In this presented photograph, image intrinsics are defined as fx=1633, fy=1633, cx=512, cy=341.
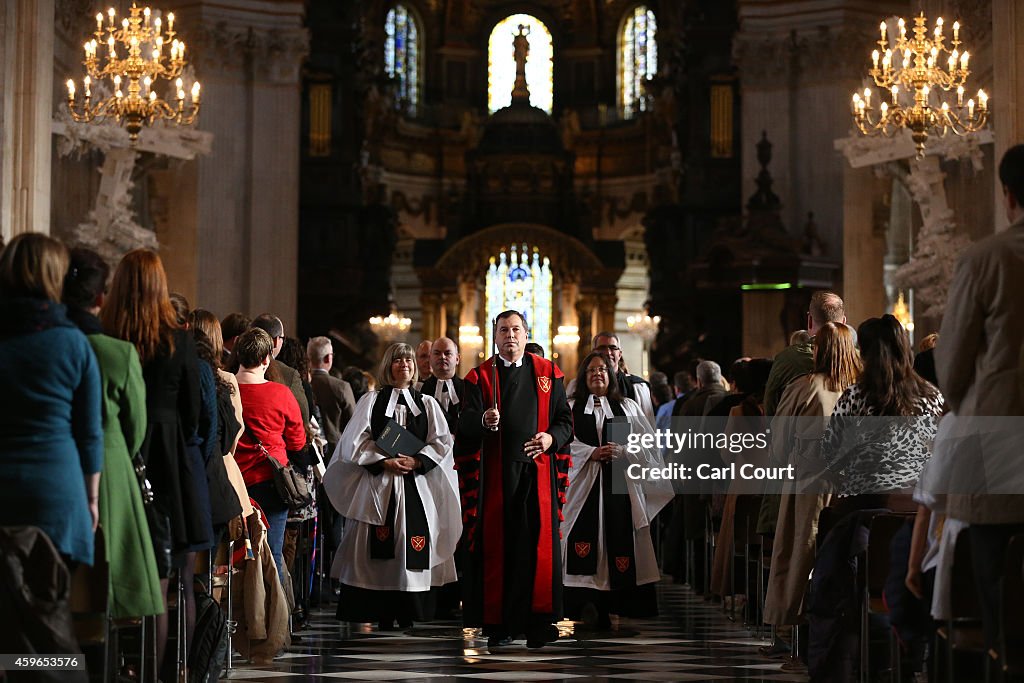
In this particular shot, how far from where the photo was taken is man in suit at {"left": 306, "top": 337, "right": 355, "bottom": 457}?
12.1 metres

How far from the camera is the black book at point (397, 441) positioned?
10.2m

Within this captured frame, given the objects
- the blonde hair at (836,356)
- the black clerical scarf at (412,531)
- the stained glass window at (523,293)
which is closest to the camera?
the blonde hair at (836,356)

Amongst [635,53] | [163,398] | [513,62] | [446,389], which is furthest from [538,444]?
[513,62]

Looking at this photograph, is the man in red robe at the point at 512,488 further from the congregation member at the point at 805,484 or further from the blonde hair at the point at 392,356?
the congregation member at the point at 805,484

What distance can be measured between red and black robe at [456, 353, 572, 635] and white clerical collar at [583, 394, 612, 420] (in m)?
1.10

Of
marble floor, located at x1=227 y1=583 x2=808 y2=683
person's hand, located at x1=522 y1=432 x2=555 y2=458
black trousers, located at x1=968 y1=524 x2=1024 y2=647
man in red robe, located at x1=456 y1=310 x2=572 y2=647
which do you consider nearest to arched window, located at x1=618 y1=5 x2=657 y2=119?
marble floor, located at x1=227 y1=583 x2=808 y2=683

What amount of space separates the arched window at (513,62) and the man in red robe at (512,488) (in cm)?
3346

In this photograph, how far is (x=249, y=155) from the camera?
25.9 metres

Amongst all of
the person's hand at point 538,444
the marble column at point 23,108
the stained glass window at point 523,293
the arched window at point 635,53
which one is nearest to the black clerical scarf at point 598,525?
the person's hand at point 538,444

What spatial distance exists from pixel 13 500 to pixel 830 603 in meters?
3.53

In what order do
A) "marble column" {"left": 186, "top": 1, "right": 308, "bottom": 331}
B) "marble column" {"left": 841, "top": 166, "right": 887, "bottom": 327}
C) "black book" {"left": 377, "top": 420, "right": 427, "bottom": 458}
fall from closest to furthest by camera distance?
"black book" {"left": 377, "top": 420, "right": 427, "bottom": 458}
"marble column" {"left": 841, "top": 166, "right": 887, "bottom": 327}
"marble column" {"left": 186, "top": 1, "right": 308, "bottom": 331}

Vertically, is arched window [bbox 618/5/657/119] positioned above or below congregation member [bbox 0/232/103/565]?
above

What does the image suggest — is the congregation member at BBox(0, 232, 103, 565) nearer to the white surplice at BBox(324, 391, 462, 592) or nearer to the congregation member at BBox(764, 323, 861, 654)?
the congregation member at BBox(764, 323, 861, 654)

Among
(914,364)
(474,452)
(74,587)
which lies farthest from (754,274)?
(74,587)
